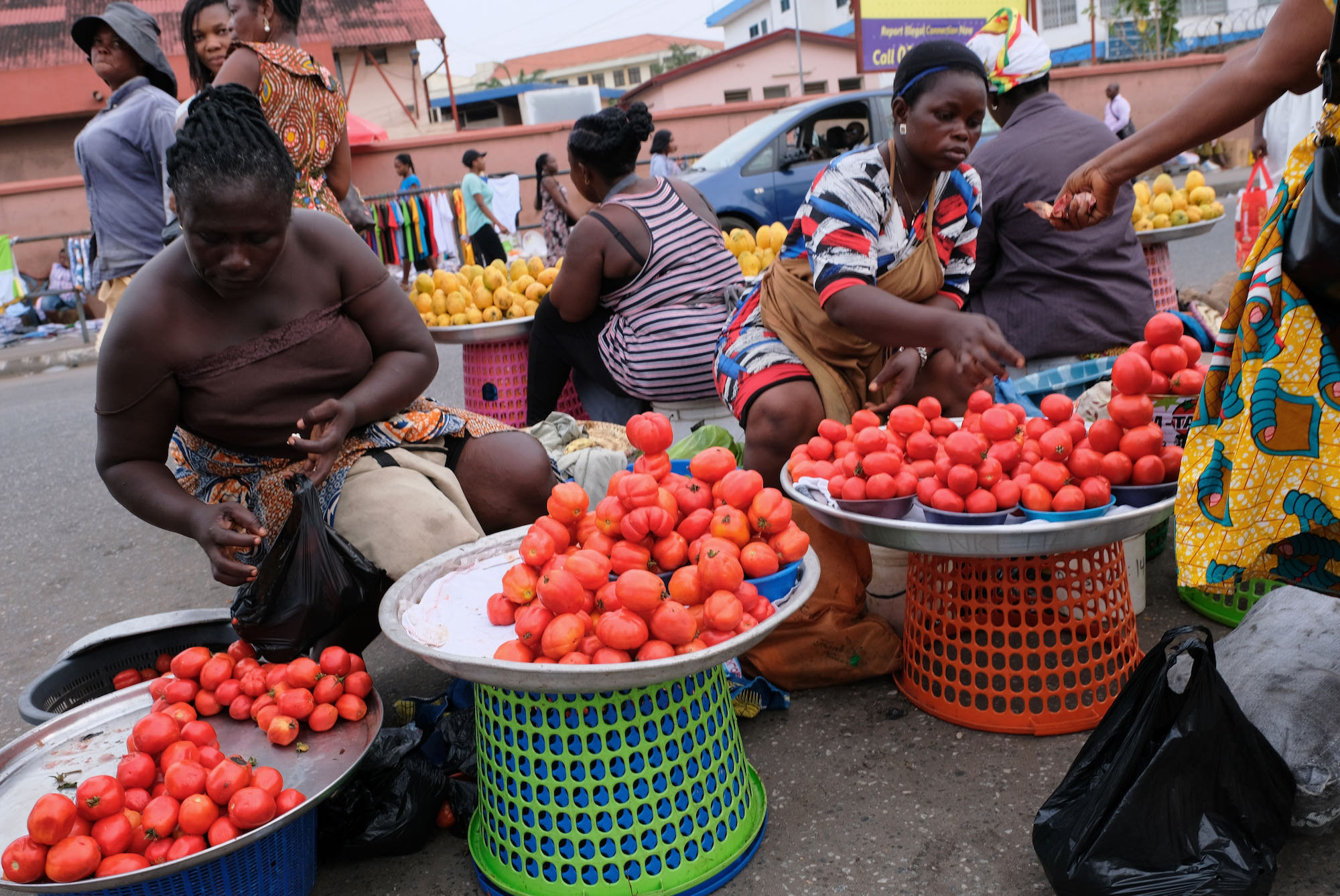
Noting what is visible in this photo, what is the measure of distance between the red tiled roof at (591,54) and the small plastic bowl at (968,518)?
68.3 meters

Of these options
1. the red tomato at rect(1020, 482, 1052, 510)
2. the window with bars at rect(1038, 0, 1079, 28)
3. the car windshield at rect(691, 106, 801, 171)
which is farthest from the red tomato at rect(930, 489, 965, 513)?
the window with bars at rect(1038, 0, 1079, 28)

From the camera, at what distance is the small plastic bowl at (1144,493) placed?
7.18ft

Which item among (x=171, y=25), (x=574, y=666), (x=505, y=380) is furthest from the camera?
(x=171, y=25)

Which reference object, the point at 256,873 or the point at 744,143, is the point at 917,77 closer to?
the point at 256,873

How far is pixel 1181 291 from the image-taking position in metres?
5.97

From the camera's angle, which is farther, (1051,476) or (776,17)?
(776,17)

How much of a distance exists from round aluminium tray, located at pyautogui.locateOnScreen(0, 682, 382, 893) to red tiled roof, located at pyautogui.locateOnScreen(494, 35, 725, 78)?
68.3 metres

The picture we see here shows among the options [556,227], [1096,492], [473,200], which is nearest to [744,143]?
[556,227]

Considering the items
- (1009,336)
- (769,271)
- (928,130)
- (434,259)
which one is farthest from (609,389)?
(434,259)

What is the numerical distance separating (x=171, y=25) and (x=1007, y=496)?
24.4 metres

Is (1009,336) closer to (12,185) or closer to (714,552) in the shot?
(714,552)

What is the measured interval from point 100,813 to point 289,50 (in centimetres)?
275

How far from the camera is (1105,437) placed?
2.29 metres

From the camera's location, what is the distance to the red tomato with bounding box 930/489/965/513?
222 cm
